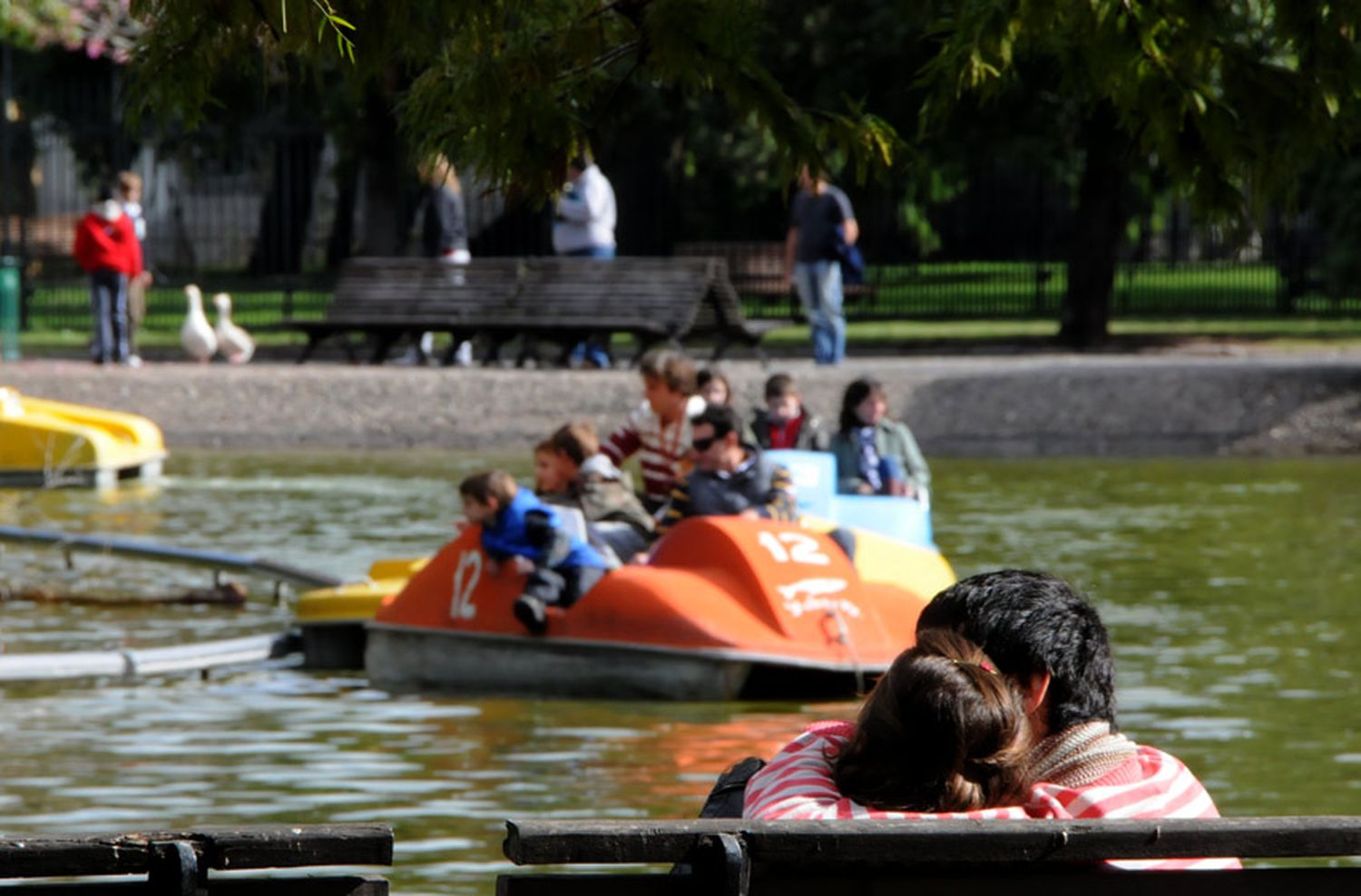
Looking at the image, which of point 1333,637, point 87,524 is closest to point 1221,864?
point 1333,637

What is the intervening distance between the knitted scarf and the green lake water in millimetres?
3794

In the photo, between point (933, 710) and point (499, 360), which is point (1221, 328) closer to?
point (499, 360)

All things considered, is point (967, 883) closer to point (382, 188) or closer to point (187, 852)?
point (187, 852)

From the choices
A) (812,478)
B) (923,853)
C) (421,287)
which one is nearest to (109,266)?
(421,287)

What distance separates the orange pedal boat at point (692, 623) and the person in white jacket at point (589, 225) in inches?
546

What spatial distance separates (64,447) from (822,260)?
24.8ft

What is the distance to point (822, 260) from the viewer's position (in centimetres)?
2492

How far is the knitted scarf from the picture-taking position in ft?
13.6

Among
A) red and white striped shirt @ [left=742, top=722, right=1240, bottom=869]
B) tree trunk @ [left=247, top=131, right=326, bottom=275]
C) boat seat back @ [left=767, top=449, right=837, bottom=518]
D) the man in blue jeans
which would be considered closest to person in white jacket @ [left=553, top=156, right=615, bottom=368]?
the man in blue jeans

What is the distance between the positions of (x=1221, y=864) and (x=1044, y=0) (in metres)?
2.36

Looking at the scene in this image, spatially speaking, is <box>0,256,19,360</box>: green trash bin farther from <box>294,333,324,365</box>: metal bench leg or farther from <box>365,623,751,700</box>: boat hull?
<box>365,623,751,700</box>: boat hull

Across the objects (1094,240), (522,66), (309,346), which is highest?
(522,66)

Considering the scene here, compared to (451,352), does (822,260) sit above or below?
above

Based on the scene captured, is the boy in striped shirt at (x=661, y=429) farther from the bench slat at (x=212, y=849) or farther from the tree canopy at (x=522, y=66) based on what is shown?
the bench slat at (x=212, y=849)
